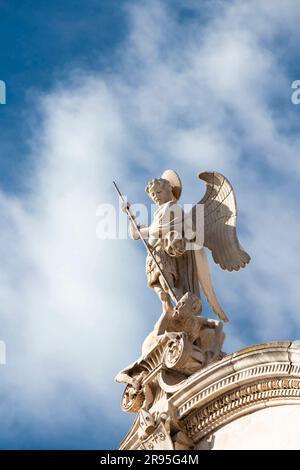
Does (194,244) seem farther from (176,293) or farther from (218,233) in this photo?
(176,293)

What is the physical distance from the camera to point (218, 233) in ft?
84.4

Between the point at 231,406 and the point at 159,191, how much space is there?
4162mm

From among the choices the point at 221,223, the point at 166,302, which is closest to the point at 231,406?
the point at 166,302

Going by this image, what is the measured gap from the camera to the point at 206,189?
26125 millimetres

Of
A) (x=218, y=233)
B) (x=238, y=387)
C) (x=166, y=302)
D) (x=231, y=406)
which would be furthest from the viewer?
(x=218, y=233)

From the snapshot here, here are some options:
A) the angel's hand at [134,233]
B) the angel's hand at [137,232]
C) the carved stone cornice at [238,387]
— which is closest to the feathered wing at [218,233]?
the angel's hand at [137,232]

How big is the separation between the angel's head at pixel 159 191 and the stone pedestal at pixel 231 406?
2835 mm

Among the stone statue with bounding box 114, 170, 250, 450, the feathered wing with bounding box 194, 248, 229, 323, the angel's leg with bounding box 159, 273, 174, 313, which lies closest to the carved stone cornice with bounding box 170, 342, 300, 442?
the stone statue with bounding box 114, 170, 250, 450

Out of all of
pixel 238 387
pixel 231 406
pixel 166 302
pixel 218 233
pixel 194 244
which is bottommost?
pixel 231 406

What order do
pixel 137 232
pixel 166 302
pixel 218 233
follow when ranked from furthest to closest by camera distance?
pixel 137 232 < pixel 218 233 < pixel 166 302

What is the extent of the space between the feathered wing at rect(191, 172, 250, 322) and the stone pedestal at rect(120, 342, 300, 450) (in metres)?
1.59
